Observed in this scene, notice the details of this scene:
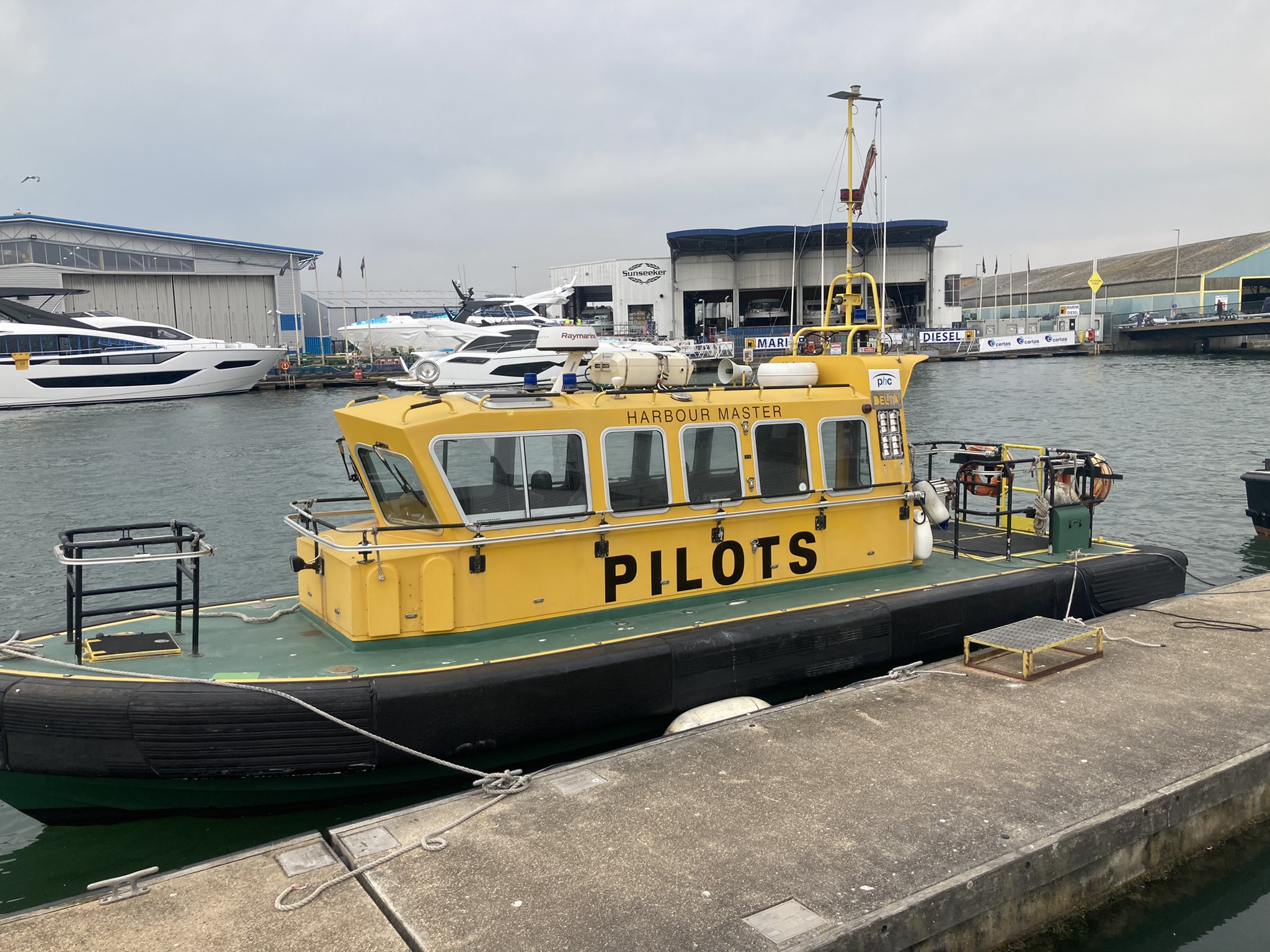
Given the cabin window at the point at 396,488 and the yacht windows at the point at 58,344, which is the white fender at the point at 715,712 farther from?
the yacht windows at the point at 58,344

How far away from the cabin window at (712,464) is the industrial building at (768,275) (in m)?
58.6

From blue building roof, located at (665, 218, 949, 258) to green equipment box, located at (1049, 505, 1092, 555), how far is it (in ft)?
183

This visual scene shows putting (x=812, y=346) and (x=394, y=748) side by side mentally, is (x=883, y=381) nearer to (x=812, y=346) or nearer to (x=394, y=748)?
(x=812, y=346)

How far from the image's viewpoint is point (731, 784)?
5.61 meters

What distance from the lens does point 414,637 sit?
6.82 metres

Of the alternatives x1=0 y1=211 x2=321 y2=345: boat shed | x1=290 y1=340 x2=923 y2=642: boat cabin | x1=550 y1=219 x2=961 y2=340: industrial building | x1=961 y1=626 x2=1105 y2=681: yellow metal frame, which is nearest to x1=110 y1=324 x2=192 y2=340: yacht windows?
x1=0 y1=211 x2=321 y2=345: boat shed

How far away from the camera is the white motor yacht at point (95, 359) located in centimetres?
4803

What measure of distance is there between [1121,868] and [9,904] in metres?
7.12

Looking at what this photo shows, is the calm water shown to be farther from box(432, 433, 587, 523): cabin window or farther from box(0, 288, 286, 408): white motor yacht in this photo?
box(432, 433, 587, 523): cabin window

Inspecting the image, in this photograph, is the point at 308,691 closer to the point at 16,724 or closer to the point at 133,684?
the point at 133,684

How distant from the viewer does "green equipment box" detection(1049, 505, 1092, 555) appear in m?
9.69

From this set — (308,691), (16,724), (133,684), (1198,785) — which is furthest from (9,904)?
(1198,785)

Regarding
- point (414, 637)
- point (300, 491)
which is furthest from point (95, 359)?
point (414, 637)

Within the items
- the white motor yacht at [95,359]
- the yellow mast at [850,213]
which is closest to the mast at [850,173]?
the yellow mast at [850,213]
